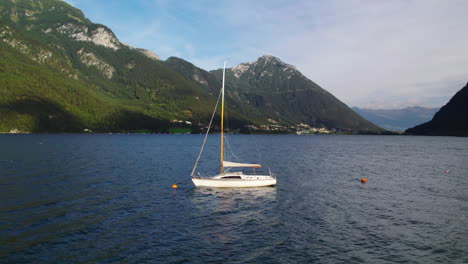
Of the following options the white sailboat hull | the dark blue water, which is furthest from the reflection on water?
the white sailboat hull

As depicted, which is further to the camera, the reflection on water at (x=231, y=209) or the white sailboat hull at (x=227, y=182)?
the white sailboat hull at (x=227, y=182)

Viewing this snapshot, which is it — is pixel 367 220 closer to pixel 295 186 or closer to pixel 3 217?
pixel 295 186

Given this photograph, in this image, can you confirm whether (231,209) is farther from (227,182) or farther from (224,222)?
(227,182)

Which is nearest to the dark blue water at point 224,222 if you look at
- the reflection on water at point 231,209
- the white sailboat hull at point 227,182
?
the reflection on water at point 231,209

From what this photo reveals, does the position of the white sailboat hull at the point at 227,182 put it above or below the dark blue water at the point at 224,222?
above

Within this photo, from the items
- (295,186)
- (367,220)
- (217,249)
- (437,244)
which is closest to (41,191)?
(217,249)

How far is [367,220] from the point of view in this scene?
1476 inches

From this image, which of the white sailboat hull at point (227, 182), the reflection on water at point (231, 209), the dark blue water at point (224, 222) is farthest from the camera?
the white sailboat hull at point (227, 182)

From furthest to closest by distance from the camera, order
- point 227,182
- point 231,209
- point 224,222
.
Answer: point 227,182
point 231,209
point 224,222

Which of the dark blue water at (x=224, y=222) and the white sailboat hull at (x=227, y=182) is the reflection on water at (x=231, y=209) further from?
the white sailboat hull at (x=227, y=182)

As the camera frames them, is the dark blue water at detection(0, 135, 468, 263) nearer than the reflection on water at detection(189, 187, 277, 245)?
Yes

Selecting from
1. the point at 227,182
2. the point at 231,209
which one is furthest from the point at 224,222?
the point at 227,182

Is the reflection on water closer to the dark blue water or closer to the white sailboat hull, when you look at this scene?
the dark blue water

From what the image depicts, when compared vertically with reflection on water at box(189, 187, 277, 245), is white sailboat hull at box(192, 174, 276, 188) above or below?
above
